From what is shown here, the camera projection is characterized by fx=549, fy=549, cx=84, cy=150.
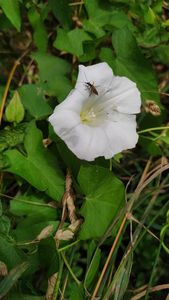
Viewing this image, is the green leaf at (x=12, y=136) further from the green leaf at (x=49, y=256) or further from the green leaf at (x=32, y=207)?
the green leaf at (x=49, y=256)

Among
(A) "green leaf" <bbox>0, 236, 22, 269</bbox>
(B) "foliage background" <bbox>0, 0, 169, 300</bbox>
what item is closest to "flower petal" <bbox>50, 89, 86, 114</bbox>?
(B) "foliage background" <bbox>0, 0, 169, 300</bbox>

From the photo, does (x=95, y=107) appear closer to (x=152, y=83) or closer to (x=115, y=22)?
(x=152, y=83)

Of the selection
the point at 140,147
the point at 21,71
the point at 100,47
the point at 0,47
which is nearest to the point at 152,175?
the point at 140,147

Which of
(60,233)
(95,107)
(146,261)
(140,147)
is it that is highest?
(95,107)

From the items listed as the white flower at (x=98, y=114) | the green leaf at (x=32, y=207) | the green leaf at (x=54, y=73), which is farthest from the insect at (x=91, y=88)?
the green leaf at (x=32, y=207)

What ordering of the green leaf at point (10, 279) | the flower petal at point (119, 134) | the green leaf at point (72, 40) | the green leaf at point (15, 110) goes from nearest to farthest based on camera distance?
the green leaf at point (10, 279)
the flower petal at point (119, 134)
the green leaf at point (15, 110)
the green leaf at point (72, 40)

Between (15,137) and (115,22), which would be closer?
(15,137)

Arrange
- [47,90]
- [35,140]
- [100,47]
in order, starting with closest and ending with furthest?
1. [35,140]
2. [47,90]
3. [100,47]
